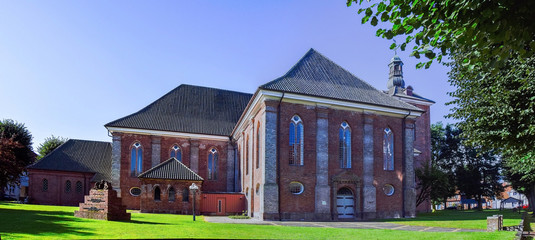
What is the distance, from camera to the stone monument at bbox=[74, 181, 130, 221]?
66.1ft

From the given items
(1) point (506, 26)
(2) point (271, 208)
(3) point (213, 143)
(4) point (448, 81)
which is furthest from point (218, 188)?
(1) point (506, 26)

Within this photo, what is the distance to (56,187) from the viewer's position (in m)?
42.4

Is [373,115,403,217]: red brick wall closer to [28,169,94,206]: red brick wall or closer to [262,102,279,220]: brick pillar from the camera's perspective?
[262,102,279,220]: brick pillar

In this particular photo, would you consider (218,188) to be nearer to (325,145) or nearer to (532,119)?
(325,145)

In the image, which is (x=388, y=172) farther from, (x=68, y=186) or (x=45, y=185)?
(x=45, y=185)

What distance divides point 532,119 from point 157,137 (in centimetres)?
3275

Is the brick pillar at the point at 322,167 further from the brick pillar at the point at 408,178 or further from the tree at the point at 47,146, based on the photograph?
the tree at the point at 47,146

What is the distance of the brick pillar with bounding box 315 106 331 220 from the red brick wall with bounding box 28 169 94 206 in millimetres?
25986

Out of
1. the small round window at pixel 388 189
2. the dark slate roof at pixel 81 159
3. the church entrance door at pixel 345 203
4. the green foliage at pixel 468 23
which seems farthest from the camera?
the dark slate roof at pixel 81 159

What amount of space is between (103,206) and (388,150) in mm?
21959

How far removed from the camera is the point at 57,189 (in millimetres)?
42469

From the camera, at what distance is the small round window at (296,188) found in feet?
95.3

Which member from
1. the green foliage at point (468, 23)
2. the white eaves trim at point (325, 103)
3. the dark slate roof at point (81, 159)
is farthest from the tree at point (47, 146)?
the green foliage at point (468, 23)

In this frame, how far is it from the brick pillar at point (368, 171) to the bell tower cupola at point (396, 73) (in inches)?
916
